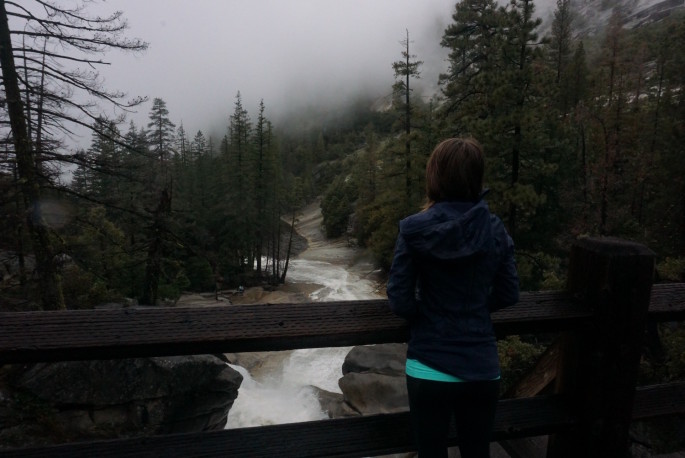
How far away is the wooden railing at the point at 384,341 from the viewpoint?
173 centimetres

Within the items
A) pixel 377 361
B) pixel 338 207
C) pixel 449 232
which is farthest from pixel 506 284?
pixel 338 207

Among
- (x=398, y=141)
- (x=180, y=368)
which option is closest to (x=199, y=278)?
(x=398, y=141)

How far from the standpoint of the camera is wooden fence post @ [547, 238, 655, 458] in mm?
2082

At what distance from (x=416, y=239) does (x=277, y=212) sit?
44779 millimetres

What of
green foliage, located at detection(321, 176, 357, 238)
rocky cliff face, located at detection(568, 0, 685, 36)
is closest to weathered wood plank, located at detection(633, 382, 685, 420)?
green foliage, located at detection(321, 176, 357, 238)

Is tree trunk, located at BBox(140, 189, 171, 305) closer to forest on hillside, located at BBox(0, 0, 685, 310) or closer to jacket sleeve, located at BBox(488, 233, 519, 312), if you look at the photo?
forest on hillside, located at BBox(0, 0, 685, 310)

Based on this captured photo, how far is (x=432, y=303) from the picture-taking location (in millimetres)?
1869

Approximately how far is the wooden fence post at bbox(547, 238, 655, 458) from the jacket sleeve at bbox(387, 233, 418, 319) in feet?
3.16

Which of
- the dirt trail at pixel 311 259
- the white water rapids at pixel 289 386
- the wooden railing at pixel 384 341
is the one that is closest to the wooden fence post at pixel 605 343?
the wooden railing at pixel 384 341

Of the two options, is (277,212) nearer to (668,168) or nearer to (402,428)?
(668,168)

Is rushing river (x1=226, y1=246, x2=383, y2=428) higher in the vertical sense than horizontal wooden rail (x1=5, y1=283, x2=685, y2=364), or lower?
lower

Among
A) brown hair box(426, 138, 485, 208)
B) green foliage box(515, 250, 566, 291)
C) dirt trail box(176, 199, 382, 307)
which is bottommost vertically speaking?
dirt trail box(176, 199, 382, 307)

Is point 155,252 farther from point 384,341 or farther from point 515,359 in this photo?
point 384,341

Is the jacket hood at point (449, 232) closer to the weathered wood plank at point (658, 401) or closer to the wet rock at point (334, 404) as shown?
the weathered wood plank at point (658, 401)
